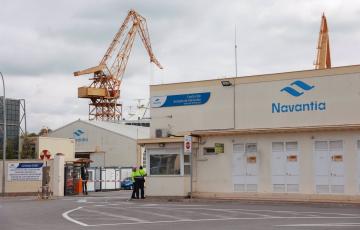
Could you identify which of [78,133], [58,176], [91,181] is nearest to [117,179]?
[91,181]

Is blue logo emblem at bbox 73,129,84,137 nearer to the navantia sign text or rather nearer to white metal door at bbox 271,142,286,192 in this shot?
the navantia sign text

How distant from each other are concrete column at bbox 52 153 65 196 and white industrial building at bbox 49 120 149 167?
19697 millimetres

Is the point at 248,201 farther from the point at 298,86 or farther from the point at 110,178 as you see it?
the point at 110,178

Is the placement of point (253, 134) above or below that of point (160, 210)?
above

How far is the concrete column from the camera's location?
35.4 metres

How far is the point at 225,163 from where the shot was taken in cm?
2817

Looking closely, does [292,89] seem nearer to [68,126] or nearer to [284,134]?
[284,134]

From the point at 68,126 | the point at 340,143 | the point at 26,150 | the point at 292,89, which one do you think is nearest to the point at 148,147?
the point at 292,89

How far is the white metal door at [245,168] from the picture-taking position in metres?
27.3

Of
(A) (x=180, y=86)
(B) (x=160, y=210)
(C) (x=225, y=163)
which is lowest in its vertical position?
(B) (x=160, y=210)

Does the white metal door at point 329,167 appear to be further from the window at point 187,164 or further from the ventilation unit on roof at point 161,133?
the ventilation unit on roof at point 161,133

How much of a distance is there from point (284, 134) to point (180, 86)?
640 centimetres

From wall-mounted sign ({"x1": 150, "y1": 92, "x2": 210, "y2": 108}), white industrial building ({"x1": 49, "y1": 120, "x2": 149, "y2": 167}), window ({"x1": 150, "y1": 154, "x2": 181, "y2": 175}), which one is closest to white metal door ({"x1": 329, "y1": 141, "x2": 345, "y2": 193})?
wall-mounted sign ({"x1": 150, "y1": 92, "x2": 210, "y2": 108})

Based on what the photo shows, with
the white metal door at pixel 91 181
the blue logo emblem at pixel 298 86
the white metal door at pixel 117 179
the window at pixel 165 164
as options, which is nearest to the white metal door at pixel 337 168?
the blue logo emblem at pixel 298 86
